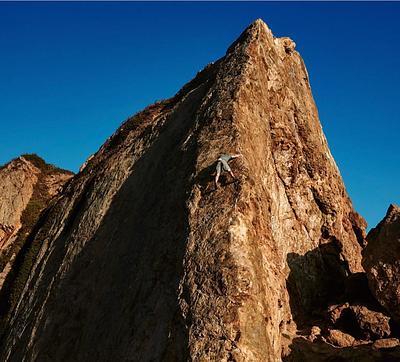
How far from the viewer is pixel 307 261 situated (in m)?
20.5

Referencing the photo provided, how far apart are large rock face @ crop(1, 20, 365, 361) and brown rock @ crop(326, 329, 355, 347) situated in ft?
4.82

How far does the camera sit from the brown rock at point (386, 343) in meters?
14.7

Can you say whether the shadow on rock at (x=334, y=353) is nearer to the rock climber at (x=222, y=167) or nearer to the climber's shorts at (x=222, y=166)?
the rock climber at (x=222, y=167)

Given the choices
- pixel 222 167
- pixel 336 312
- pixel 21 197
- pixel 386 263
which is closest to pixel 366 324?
pixel 336 312

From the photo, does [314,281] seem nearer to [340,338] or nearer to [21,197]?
[340,338]

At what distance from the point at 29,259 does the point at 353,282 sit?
2048 cm

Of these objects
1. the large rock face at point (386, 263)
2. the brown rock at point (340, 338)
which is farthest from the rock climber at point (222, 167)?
the brown rock at point (340, 338)

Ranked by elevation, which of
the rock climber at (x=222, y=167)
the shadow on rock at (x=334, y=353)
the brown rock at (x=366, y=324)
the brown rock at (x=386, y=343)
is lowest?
the shadow on rock at (x=334, y=353)

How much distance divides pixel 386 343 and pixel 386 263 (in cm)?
226

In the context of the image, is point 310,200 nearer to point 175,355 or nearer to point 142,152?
point 142,152

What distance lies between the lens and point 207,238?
13.6 m

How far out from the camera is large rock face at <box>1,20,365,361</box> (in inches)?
500

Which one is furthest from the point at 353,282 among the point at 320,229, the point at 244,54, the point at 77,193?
the point at 77,193

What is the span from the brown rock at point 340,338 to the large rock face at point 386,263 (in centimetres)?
155
